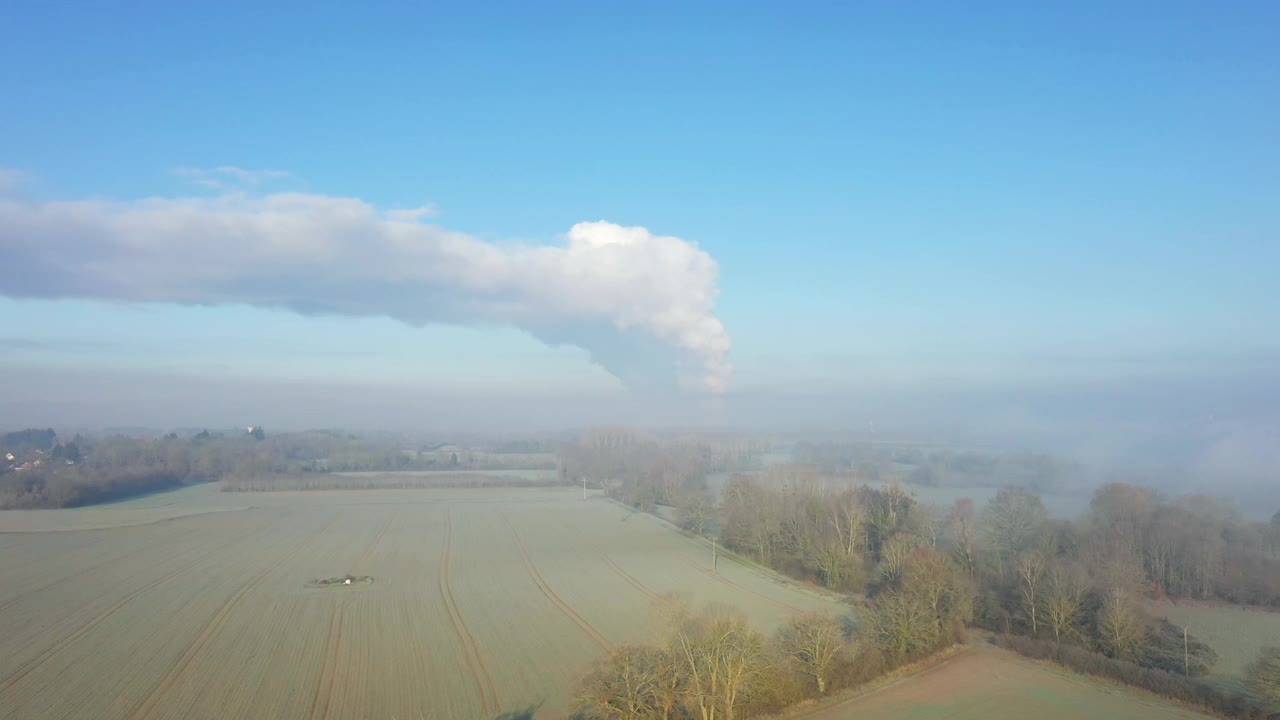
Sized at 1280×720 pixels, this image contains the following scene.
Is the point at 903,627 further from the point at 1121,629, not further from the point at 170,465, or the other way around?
the point at 170,465

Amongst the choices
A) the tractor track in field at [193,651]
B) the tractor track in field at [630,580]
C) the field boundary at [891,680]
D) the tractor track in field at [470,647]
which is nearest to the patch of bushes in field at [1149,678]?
the field boundary at [891,680]

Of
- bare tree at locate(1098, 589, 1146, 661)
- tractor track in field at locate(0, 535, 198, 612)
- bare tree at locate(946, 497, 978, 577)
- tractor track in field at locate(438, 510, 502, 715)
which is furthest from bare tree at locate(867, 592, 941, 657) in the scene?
tractor track in field at locate(0, 535, 198, 612)

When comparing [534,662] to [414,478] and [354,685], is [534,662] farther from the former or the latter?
[414,478]

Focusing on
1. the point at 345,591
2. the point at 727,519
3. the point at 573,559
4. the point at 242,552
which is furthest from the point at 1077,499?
the point at 242,552

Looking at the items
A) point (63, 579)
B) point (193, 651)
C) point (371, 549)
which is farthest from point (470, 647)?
point (63, 579)

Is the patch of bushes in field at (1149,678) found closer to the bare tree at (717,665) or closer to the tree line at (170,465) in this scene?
the bare tree at (717,665)

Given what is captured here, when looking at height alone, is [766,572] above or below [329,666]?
below
